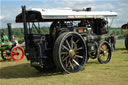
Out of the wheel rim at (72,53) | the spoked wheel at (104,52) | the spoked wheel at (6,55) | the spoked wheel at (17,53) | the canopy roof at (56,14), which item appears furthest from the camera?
the spoked wheel at (6,55)

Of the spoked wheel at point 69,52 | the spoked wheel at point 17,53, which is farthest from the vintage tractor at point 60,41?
the spoked wheel at point 17,53

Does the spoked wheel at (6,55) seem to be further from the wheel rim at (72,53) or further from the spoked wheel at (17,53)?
the wheel rim at (72,53)

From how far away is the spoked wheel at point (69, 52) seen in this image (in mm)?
7035

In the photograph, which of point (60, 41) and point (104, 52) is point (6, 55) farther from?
point (60, 41)

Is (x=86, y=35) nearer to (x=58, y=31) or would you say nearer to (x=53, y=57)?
(x=58, y=31)

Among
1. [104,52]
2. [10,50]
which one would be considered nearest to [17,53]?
[10,50]

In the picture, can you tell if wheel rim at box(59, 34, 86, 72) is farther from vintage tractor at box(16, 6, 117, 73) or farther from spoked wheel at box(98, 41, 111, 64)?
spoked wheel at box(98, 41, 111, 64)

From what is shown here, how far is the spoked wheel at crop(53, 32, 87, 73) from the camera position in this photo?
7.04 metres

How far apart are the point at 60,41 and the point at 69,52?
24.9 inches

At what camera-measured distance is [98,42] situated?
938cm

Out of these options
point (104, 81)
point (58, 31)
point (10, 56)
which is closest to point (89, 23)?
point (58, 31)

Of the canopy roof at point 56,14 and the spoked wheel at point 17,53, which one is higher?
the canopy roof at point 56,14

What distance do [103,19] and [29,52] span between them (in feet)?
12.7

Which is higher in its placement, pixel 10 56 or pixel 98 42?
pixel 98 42
